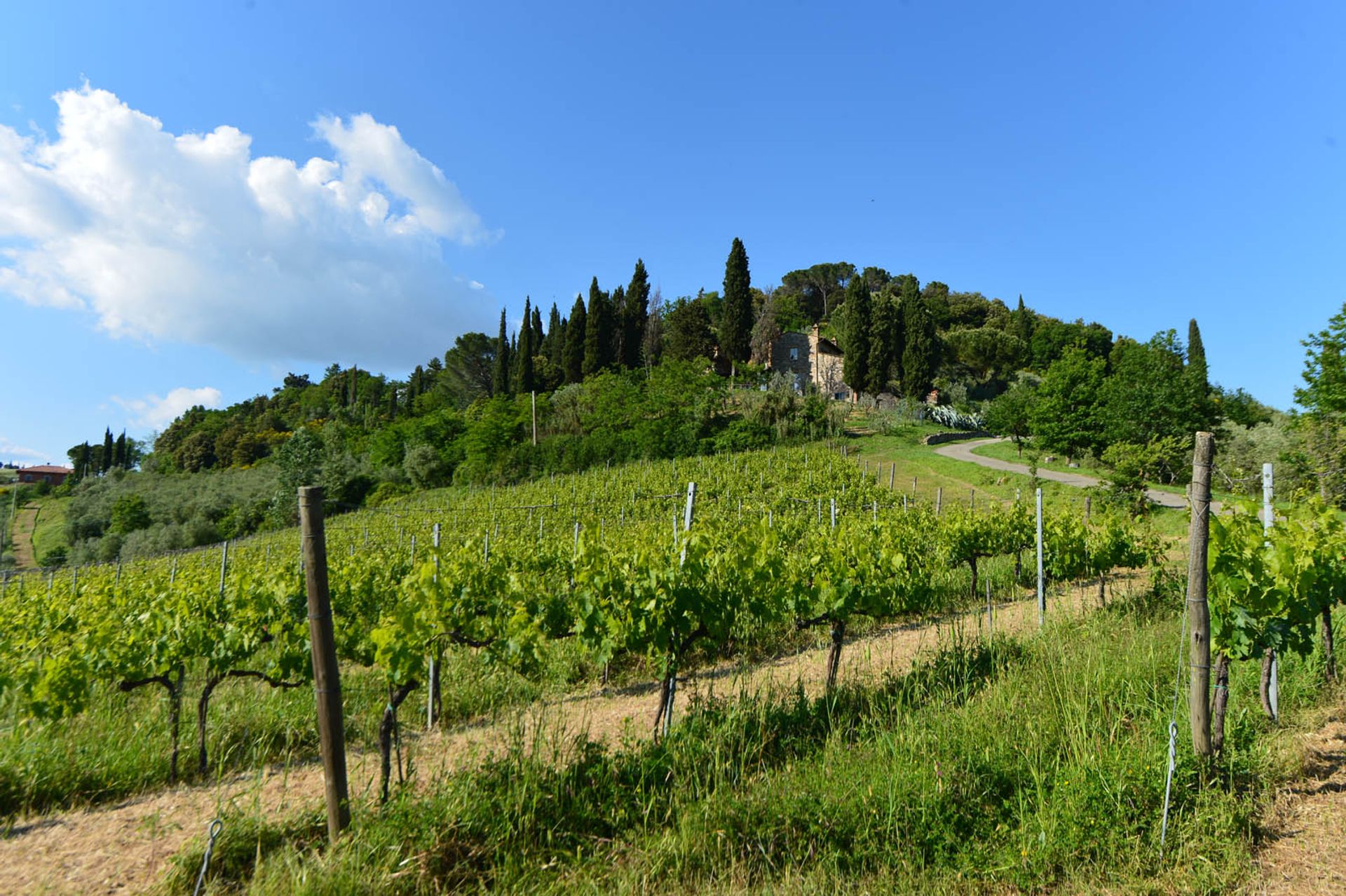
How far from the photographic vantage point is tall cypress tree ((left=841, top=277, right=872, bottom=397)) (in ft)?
130

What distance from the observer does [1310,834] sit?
3102 mm

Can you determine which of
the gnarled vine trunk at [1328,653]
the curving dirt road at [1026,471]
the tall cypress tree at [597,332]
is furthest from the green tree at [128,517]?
the gnarled vine trunk at [1328,653]

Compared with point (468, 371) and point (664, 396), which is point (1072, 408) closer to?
point (664, 396)

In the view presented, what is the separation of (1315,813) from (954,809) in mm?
1844

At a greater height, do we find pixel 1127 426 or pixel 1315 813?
pixel 1127 426

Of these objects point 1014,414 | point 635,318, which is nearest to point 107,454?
point 635,318

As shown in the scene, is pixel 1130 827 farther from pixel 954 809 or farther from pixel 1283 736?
pixel 1283 736

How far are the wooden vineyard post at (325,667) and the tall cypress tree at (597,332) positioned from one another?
1606 inches

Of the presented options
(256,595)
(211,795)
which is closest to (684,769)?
(211,795)

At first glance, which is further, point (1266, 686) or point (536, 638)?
point (536, 638)

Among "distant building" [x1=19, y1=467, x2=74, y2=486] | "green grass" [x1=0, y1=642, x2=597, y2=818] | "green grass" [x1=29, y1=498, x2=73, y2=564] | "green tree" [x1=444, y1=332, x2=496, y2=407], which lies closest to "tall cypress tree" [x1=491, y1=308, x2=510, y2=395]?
"green tree" [x1=444, y1=332, x2=496, y2=407]

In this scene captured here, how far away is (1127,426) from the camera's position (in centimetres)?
2559

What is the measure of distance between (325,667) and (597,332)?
137ft

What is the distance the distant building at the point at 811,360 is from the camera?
→ 1838 inches
